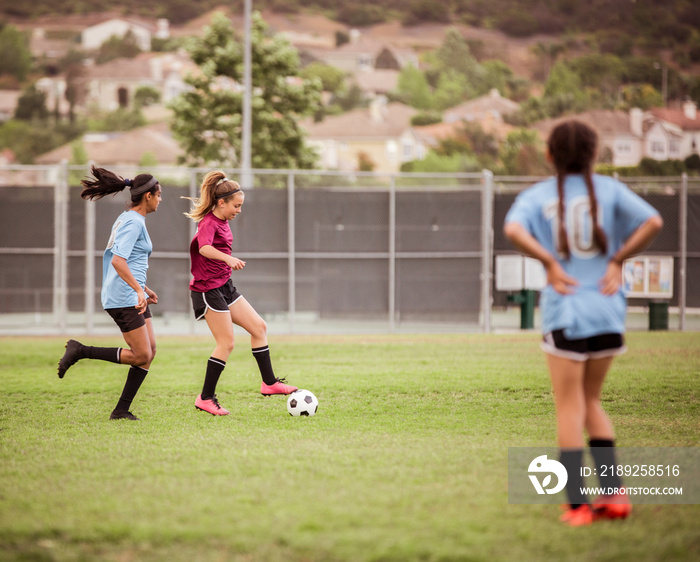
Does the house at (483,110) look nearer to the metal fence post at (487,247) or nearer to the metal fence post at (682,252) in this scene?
the metal fence post at (682,252)

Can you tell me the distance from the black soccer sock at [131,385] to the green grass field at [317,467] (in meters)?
0.27

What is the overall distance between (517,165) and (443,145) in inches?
563

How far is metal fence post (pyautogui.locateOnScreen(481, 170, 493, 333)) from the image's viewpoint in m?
15.6

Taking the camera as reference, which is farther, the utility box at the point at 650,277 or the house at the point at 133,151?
the house at the point at 133,151

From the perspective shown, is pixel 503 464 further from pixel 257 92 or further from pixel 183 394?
pixel 257 92

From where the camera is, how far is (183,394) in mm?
8203

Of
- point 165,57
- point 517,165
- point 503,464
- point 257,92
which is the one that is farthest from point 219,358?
point 165,57

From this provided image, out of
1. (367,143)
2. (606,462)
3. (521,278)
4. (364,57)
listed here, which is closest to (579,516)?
(606,462)

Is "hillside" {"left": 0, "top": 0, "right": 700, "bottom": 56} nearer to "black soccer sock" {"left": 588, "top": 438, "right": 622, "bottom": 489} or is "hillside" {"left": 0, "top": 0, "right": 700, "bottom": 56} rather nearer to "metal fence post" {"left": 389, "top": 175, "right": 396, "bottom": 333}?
"metal fence post" {"left": 389, "top": 175, "right": 396, "bottom": 333}

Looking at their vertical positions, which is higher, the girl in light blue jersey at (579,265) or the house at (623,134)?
the house at (623,134)

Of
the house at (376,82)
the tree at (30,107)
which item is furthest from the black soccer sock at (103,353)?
the house at (376,82)

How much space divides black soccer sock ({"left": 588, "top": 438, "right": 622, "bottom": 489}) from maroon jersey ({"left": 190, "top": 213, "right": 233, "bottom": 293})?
3717 millimetres

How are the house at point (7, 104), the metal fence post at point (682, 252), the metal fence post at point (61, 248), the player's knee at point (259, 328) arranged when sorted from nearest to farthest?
1. the player's knee at point (259, 328)
2. the metal fence post at point (61, 248)
3. the metal fence post at point (682, 252)
4. the house at point (7, 104)

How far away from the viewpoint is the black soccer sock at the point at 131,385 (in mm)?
6754
